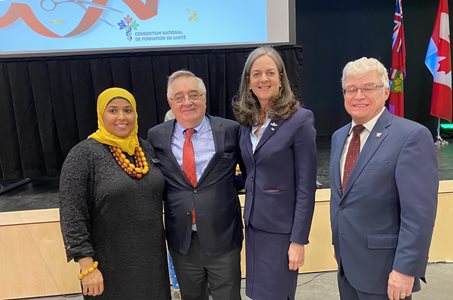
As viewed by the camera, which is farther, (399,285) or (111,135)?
(111,135)

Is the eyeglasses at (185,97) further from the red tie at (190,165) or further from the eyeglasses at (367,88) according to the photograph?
the eyeglasses at (367,88)

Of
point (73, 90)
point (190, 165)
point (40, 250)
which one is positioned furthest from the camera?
point (73, 90)

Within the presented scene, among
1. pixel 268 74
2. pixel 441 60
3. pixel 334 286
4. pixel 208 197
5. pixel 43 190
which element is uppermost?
pixel 268 74

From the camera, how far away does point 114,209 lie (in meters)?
1.44

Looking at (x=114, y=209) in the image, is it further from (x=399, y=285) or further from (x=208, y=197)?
(x=399, y=285)

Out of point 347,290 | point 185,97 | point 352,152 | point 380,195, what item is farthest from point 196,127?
point 347,290

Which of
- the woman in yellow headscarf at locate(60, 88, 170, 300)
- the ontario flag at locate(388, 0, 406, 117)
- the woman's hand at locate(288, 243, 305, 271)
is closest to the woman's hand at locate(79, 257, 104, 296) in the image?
the woman in yellow headscarf at locate(60, 88, 170, 300)

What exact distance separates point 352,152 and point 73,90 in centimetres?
310

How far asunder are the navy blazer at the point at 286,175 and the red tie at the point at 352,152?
13 centimetres

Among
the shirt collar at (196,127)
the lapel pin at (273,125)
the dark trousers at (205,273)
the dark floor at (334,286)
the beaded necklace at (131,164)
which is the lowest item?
the dark floor at (334,286)

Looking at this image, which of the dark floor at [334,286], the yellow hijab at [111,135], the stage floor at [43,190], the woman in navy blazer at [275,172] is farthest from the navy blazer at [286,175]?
the stage floor at [43,190]

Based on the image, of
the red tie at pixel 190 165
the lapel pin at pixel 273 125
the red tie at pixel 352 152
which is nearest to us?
the red tie at pixel 352 152

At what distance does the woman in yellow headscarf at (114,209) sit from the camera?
1388mm

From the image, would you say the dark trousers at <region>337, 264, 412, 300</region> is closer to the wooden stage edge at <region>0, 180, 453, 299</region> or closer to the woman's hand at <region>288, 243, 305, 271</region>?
the woman's hand at <region>288, 243, 305, 271</region>
